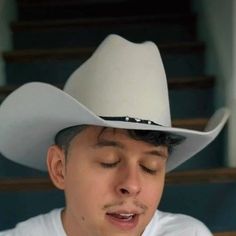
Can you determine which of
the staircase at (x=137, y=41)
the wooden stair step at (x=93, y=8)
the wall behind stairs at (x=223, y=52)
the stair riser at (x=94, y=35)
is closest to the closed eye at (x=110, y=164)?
the staircase at (x=137, y=41)

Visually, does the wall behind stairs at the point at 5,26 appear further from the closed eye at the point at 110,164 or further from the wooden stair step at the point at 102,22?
the closed eye at the point at 110,164

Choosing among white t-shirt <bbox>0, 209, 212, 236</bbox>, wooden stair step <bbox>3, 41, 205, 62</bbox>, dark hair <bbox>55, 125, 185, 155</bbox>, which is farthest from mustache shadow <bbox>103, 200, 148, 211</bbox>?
wooden stair step <bbox>3, 41, 205, 62</bbox>

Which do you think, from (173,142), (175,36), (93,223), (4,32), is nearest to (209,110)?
(175,36)

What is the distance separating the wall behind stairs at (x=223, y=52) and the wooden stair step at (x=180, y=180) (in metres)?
0.12

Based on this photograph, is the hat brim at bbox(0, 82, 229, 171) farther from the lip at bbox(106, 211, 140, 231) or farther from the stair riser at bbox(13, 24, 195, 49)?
the stair riser at bbox(13, 24, 195, 49)

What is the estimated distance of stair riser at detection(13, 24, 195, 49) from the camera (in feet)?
9.42

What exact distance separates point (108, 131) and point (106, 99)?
6cm

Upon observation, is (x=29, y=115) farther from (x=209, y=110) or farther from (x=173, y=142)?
(x=209, y=110)

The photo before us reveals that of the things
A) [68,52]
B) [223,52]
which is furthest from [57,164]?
[68,52]

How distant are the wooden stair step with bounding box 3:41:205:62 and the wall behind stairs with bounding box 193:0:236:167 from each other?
74mm

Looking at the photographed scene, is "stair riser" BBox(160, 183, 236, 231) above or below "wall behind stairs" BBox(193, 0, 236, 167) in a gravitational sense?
below

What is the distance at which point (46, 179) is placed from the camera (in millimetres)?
2029

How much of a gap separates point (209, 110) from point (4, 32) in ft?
3.28

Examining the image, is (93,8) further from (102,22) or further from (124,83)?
(124,83)
